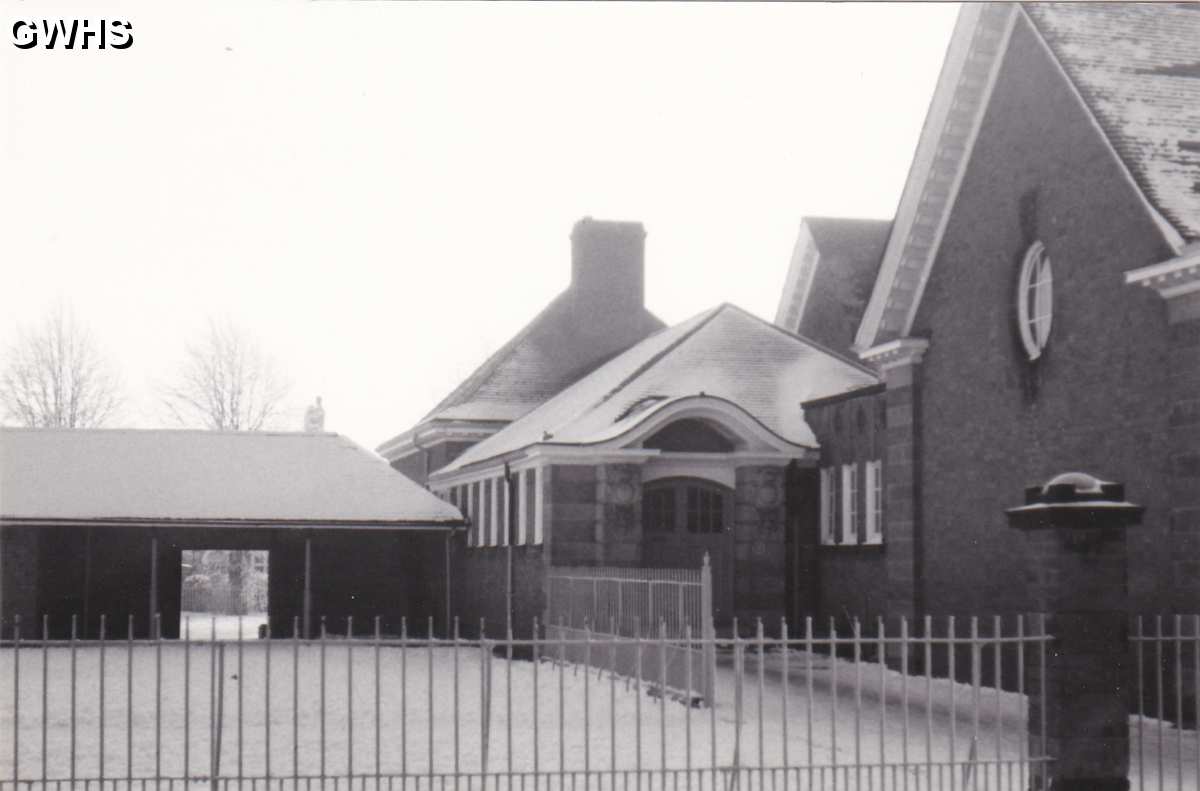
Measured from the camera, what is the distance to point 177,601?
3650 centimetres

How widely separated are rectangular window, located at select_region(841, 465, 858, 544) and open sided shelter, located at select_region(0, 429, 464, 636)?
10395 millimetres

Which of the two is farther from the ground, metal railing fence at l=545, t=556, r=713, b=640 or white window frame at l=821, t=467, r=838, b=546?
white window frame at l=821, t=467, r=838, b=546

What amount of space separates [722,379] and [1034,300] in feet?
34.8

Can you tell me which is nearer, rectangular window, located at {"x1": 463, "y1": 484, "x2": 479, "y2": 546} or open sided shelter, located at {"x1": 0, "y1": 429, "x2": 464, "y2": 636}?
open sided shelter, located at {"x1": 0, "y1": 429, "x2": 464, "y2": 636}

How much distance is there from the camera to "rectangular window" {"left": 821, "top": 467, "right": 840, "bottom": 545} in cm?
2936

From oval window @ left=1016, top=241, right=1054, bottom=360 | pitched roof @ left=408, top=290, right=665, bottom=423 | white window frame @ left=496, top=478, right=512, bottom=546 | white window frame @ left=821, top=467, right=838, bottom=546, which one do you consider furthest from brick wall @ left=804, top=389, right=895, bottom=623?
pitched roof @ left=408, top=290, right=665, bottom=423

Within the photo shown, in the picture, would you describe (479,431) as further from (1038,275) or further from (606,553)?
(1038,275)

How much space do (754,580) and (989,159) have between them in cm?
926

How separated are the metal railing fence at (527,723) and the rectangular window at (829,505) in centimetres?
164

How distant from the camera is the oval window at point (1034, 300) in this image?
21688 millimetres

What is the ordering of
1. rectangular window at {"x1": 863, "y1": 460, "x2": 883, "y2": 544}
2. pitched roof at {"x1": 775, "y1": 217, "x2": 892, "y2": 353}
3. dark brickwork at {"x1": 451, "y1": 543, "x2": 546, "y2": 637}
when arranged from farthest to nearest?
1. pitched roof at {"x1": 775, "y1": 217, "x2": 892, "y2": 353}
2. dark brickwork at {"x1": 451, "y1": 543, "x2": 546, "y2": 637}
3. rectangular window at {"x1": 863, "y1": 460, "x2": 883, "y2": 544}

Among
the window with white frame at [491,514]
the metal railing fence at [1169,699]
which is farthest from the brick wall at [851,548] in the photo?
the metal railing fence at [1169,699]

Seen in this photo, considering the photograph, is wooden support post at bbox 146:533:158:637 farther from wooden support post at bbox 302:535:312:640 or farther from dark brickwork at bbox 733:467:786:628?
dark brickwork at bbox 733:467:786:628

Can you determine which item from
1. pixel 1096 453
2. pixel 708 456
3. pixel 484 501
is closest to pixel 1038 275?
pixel 1096 453
